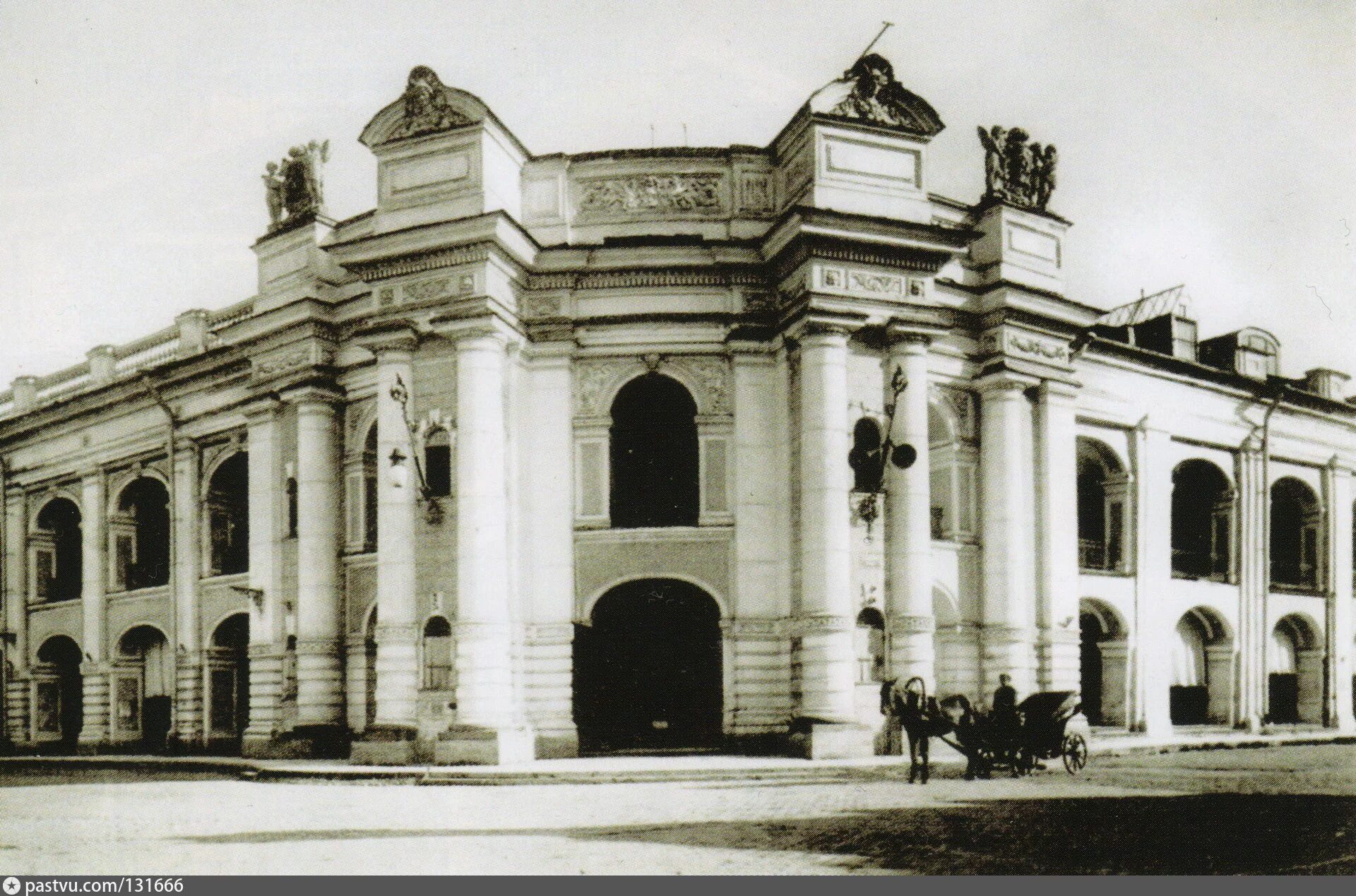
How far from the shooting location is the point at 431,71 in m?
23.3

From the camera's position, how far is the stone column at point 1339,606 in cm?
3278

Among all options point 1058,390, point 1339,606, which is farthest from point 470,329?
point 1339,606

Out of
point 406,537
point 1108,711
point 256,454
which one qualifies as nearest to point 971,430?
point 1108,711

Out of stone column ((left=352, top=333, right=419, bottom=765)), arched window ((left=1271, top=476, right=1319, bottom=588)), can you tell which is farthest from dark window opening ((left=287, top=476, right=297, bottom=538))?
arched window ((left=1271, top=476, right=1319, bottom=588))

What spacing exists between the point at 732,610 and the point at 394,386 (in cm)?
687

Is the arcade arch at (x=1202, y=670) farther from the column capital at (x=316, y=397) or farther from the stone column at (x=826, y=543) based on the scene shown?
the column capital at (x=316, y=397)

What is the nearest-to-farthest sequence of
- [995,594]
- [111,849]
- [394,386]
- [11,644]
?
1. [111,849]
2. [394,386]
3. [995,594]
4. [11,644]

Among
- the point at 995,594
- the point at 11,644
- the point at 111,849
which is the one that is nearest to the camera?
the point at 111,849

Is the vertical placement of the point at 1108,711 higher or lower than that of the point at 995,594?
lower

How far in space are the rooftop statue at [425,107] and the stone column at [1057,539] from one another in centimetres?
1219

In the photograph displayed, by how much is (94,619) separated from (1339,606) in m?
30.8

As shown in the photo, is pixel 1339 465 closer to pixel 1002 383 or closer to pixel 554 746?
pixel 1002 383

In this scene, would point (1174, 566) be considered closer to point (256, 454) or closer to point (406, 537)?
point (406, 537)

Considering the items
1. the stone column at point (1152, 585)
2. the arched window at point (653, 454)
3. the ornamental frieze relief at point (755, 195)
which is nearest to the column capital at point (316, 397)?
the arched window at point (653, 454)
